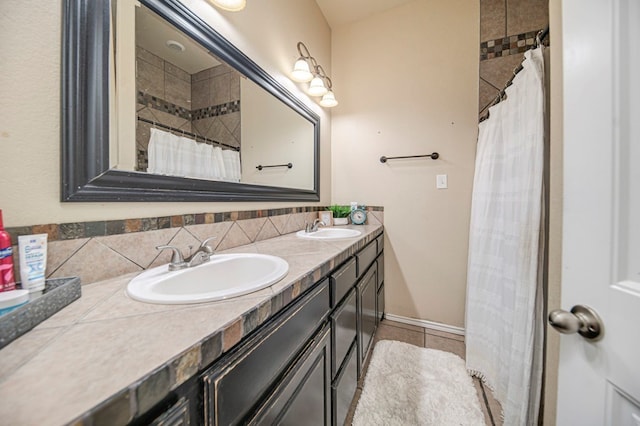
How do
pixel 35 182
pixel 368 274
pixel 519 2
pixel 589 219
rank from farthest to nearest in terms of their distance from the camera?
pixel 519 2 < pixel 368 274 < pixel 35 182 < pixel 589 219

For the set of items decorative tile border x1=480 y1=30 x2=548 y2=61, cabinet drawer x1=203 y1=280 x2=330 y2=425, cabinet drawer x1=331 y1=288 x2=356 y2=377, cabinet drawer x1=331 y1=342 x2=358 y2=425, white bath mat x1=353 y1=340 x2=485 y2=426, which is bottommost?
white bath mat x1=353 y1=340 x2=485 y2=426

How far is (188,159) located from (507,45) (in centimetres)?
227

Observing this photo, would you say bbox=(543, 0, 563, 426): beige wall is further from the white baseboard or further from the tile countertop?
the white baseboard

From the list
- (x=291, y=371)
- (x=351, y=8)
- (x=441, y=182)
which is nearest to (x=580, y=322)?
(x=291, y=371)

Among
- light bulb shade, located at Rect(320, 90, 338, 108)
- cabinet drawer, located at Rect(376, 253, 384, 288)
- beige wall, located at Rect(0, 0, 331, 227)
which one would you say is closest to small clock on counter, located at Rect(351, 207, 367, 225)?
cabinet drawer, located at Rect(376, 253, 384, 288)

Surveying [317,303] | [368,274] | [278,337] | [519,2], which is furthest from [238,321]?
[519,2]

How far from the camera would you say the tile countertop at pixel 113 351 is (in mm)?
253

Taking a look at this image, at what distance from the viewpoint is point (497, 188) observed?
1.30 m

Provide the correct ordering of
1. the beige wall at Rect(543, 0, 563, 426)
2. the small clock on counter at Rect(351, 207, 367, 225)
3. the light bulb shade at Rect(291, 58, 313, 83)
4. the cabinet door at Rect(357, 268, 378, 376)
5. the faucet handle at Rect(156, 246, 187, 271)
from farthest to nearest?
1. the small clock on counter at Rect(351, 207, 367, 225)
2. the light bulb shade at Rect(291, 58, 313, 83)
3. the cabinet door at Rect(357, 268, 378, 376)
4. the faucet handle at Rect(156, 246, 187, 271)
5. the beige wall at Rect(543, 0, 563, 426)

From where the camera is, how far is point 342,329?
1.00m

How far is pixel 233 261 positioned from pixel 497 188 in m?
1.46

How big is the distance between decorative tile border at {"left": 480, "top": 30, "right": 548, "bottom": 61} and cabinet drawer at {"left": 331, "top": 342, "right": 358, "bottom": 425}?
224 centimetres

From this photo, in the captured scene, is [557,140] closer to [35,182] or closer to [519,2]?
[35,182]

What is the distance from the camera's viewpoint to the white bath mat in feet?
3.66
